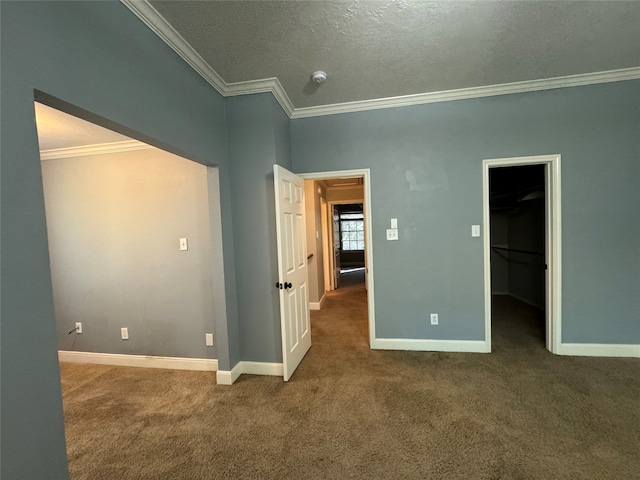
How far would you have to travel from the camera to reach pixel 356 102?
2859 mm

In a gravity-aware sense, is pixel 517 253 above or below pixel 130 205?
below

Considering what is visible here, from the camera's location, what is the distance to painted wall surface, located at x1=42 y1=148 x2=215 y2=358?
8.89 ft

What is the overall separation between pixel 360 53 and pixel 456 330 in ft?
9.24

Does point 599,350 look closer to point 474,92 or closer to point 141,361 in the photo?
point 474,92

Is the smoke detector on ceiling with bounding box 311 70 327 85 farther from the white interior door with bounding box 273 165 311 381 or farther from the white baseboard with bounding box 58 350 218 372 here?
the white baseboard with bounding box 58 350 218 372

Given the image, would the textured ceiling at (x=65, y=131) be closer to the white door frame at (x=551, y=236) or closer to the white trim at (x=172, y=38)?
the white trim at (x=172, y=38)

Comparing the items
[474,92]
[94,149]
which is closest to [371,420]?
[474,92]

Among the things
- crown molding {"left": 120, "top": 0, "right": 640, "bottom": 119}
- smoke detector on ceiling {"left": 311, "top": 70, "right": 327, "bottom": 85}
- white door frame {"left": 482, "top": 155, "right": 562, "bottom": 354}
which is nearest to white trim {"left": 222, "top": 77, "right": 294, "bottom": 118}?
crown molding {"left": 120, "top": 0, "right": 640, "bottom": 119}

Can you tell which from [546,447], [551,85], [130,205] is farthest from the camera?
[130,205]

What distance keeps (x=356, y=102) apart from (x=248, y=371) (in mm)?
2996

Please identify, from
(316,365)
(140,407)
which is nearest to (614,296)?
(316,365)

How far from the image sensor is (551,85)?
2596 mm

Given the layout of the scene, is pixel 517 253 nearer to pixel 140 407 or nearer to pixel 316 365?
pixel 316 365

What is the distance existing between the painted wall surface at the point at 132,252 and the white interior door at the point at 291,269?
0.81 meters
